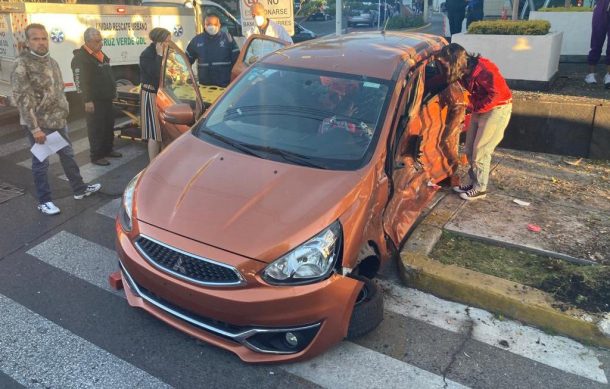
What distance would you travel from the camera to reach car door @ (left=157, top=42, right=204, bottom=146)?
19.3 feet

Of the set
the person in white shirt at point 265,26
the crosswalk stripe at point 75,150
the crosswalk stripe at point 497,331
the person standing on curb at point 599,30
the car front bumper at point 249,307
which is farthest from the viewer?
the person standing on curb at point 599,30

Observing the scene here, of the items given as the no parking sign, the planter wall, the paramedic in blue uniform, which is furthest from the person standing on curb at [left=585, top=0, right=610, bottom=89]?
the paramedic in blue uniform

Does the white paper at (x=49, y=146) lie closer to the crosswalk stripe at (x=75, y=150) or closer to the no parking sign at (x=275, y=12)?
the crosswalk stripe at (x=75, y=150)

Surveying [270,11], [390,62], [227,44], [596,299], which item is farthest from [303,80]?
[270,11]

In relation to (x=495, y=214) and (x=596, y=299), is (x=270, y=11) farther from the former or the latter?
(x=596, y=299)

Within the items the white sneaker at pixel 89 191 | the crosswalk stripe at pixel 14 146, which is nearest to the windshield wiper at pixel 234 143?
the white sneaker at pixel 89 191

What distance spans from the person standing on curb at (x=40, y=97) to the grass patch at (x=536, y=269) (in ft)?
13.3

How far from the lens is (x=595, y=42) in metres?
8.65

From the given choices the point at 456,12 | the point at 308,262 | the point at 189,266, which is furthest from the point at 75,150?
the point at 456,12

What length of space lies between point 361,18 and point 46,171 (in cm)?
2997

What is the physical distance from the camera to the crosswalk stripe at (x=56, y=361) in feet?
10.1

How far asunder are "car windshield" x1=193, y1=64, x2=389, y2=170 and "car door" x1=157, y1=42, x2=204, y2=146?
58.6 inches

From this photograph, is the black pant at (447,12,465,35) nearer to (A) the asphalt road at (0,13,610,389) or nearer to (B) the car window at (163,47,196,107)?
(B) the car window at (163,47,196,107)

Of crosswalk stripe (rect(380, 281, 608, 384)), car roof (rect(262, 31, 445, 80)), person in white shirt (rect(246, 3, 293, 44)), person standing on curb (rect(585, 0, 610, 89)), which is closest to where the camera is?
crosswalk stripe (rect(380, 281, 608, 384))
